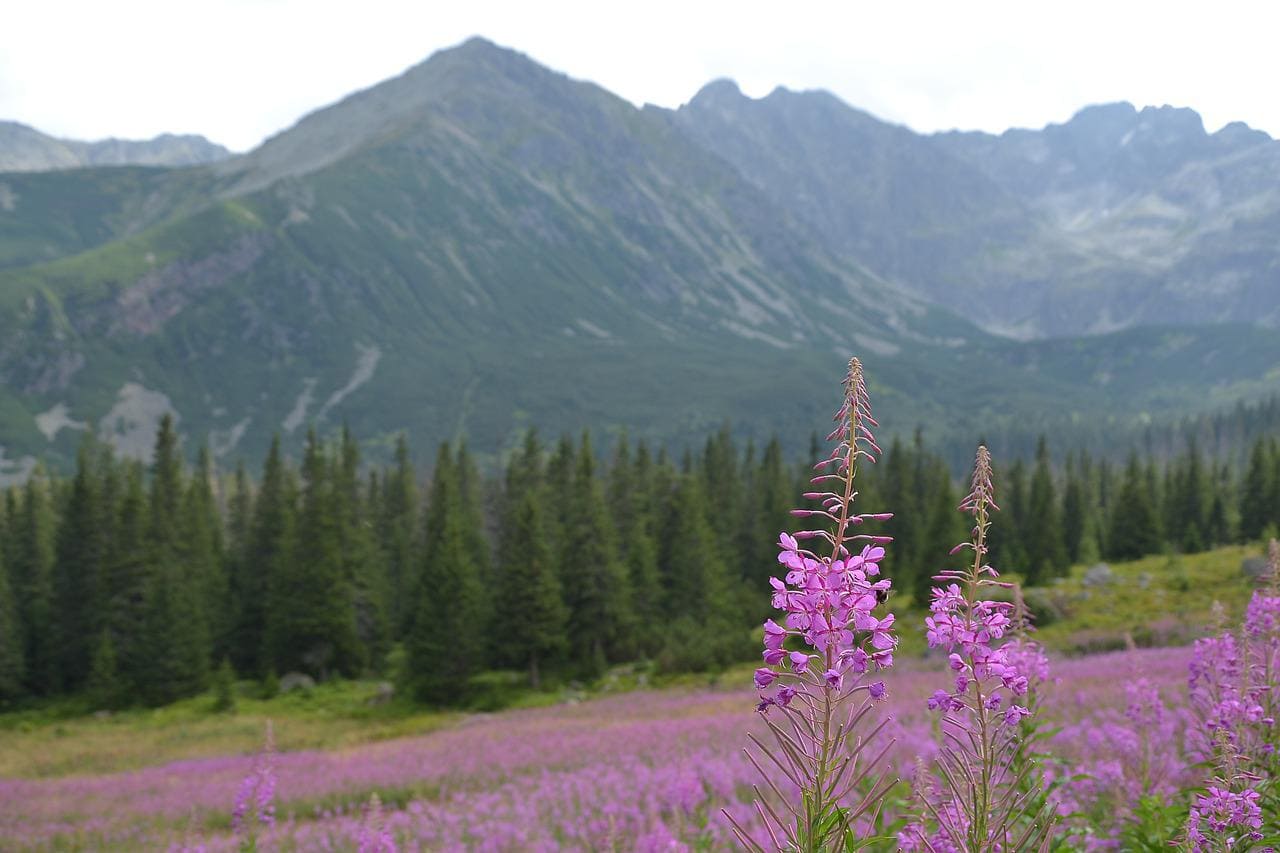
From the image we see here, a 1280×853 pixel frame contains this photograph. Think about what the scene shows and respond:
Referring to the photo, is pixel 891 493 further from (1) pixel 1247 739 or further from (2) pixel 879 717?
(1) pixel 1247 739

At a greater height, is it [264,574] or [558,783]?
[558,783]

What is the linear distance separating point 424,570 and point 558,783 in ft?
131

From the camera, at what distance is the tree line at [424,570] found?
5062 cm

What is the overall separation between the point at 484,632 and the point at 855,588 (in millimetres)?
51700

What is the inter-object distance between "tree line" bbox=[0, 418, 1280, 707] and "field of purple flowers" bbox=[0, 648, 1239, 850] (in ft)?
62.7

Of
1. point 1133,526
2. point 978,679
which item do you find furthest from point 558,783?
point 1133,526

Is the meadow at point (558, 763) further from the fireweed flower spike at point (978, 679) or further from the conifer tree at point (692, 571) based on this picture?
the conifer tree at point (692, 571)

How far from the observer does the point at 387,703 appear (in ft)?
157

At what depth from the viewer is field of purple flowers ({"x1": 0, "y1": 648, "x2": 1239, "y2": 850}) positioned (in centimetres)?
859

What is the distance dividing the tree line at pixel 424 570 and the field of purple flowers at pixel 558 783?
19.1 meters

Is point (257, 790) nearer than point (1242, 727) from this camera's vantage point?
No

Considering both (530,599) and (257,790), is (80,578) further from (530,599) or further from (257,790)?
(257,790)

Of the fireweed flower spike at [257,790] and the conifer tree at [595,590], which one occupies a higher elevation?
the fireweed flower spike at [257,790]

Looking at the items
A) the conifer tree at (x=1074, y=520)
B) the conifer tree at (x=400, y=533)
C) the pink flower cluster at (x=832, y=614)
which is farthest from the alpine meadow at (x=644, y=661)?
the conifer tree at (x=1074, y=520)
